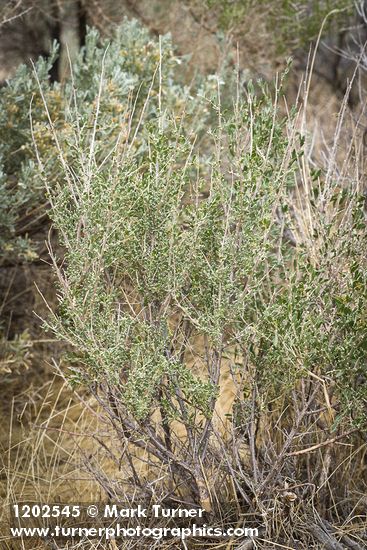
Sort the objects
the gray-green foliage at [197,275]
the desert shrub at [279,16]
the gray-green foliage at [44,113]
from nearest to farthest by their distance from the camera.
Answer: the gray-green foliage at [197,275], the gray-green foliage at [44,113], the desert shrub at [279,16]

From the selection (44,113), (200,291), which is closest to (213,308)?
(200,291)

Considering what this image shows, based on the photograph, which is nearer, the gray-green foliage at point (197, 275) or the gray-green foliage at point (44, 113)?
the gray-green foliage at point (197, 275)

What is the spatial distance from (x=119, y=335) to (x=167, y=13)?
12.6 ft

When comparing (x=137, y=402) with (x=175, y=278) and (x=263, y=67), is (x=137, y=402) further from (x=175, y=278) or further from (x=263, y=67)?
(x=263, y=67)

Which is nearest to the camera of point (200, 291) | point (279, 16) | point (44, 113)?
point (200, 291)

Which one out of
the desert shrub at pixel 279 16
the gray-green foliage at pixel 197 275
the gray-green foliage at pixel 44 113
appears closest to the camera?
the gray-green foliage at pixel 197 275

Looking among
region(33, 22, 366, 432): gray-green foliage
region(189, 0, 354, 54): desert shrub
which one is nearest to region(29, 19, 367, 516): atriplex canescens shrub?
region(33, 22, 366, 432): gray-green foliage

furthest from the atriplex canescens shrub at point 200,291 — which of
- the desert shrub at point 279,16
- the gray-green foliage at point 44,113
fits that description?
the desert shrub at point 279,16

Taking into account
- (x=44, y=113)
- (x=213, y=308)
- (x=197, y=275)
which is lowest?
(x=213, y=308)

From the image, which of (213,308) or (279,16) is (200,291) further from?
(279,16)

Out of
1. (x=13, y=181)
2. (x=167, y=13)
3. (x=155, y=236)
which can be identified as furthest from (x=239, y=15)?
(x=155, y=236)

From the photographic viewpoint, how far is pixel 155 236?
2.91 m

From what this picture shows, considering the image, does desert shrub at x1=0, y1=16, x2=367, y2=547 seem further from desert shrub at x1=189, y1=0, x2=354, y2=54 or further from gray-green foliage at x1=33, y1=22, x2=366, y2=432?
desert shrub at x1=189, y1=0, x2=354, y2=54

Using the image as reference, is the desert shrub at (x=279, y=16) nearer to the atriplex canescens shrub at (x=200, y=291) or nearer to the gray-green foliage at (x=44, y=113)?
the gray-green foliage at (x=44, y=113)
